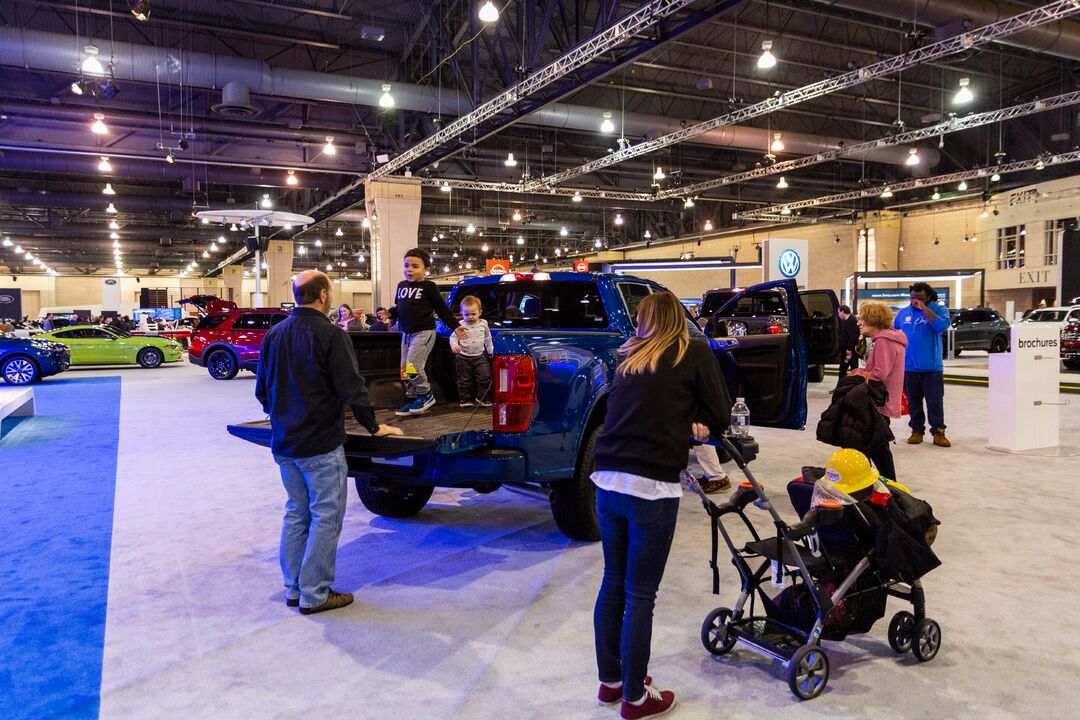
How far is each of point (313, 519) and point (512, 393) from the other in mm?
1249

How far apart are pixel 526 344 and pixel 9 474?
5.79m

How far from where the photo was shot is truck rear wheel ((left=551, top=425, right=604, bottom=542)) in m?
4.55

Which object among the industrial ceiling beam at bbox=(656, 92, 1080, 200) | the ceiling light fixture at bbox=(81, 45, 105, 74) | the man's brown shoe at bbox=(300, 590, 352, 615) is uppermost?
the industrial ceiling beam at bbox=(656, 92, 1080, 200)

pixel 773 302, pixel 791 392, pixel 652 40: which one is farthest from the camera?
pixel 773 302

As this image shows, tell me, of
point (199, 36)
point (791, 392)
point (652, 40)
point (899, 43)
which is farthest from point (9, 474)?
point (899, 43)

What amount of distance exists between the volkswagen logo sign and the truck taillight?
49.3ft

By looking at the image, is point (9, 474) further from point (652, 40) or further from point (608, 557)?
point (652, 40)

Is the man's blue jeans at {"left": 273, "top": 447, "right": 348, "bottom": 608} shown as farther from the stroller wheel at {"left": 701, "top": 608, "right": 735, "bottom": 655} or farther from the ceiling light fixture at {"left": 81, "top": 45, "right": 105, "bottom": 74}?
the ceiling light fixture at {"left": 81, "top": 45, "right": 105, "bottom": 74}

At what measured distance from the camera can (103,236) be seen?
39125 mm

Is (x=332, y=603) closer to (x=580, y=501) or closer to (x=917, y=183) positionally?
(x=580, y=501)

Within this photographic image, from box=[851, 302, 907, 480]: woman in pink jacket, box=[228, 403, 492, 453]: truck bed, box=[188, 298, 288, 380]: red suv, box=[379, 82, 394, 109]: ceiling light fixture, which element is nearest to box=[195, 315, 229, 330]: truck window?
box=[188, 298, 288, 380]: red suv

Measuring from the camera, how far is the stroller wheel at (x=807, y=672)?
2818 mm

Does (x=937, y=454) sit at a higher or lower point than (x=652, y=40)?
lower

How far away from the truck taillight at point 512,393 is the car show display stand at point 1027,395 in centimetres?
603
